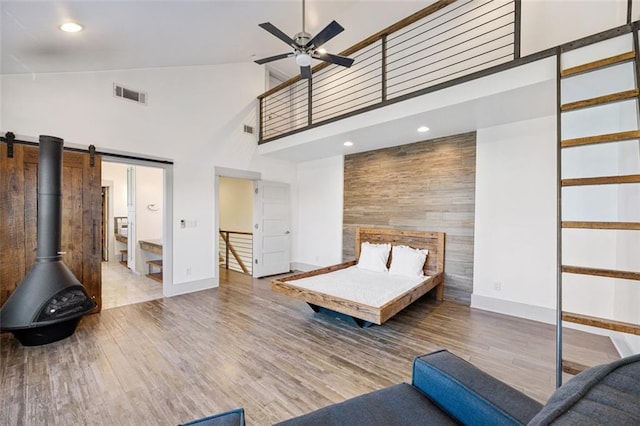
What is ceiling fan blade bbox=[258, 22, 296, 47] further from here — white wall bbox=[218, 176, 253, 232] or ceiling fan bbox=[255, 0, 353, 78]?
white wall bbox=[218, 176, 253, 232]

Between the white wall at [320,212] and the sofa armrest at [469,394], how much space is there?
4.31m

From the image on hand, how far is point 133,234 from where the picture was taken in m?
6.10

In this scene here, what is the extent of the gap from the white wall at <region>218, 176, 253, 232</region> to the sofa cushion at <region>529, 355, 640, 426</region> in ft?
21.8

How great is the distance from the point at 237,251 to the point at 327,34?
5.52m

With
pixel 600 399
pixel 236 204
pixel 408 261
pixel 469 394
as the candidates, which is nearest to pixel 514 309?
pixel 408 261

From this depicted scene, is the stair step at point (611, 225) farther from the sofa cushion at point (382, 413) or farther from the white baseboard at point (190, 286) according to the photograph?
the white baseboard at point (190, 286)

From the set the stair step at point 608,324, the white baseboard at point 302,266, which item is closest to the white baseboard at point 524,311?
the stair step at point 608,324

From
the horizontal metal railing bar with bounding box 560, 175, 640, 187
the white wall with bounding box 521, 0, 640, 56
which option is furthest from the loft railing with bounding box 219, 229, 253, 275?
the white wall with bounding box 521, 0, 640, 56

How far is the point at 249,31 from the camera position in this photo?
400cm

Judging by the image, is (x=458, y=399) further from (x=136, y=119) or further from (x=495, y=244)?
(x=136, y=119)

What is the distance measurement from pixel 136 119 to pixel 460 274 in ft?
17.8


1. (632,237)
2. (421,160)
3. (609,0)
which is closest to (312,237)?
(421,160)

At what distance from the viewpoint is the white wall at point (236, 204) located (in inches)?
281

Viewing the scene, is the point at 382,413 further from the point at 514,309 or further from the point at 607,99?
the point at 514,309
